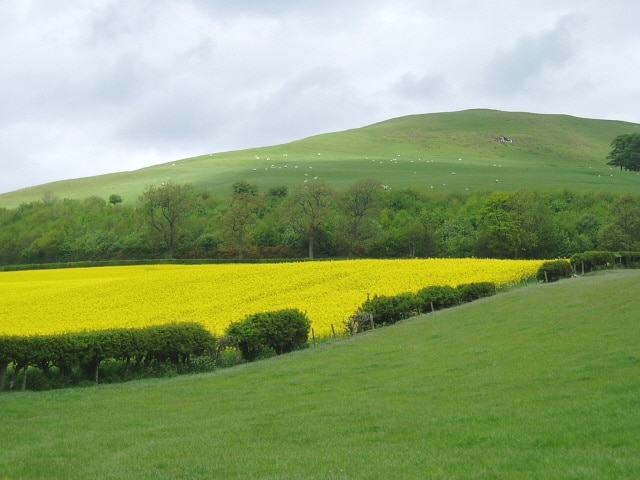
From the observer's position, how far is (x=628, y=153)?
163m

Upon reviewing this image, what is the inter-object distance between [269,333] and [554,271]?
25.5 meters

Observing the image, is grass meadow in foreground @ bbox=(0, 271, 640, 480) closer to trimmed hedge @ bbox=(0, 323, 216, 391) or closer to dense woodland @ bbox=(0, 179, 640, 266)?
trimmed hedge @ bbox=(0, 323, 216, 391)

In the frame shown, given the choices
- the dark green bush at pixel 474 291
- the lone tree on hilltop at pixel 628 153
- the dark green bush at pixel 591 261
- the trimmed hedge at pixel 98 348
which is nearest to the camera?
the trimmed hedge at pixel 98 348

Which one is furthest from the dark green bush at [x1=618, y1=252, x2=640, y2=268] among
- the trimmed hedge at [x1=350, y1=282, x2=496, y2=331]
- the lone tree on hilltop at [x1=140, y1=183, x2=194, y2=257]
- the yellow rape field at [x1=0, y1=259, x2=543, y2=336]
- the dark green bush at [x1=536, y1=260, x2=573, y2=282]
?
the lone tree on hilltop at [x1=140, y1=183, x2=194, y2=257]

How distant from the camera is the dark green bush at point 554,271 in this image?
1938 inches

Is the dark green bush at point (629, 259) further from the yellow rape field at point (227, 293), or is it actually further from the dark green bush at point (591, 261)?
the yellow rape field at point (227, 293)

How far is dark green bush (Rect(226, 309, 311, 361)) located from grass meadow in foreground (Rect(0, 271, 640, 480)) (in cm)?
286

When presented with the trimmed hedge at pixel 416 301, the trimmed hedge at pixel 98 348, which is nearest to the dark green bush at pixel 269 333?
the trimmed hedge at pixel 98 348

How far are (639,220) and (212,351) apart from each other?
197ft

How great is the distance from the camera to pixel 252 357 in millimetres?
32031

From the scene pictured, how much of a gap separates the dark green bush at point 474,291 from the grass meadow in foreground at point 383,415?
44.8 ft

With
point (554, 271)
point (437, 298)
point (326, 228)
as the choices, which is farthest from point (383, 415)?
point (326, 228)

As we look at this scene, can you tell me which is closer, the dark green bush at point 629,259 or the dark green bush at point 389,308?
the dark green bush at point 389,308

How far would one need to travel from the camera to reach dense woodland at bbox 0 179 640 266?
8650cm
